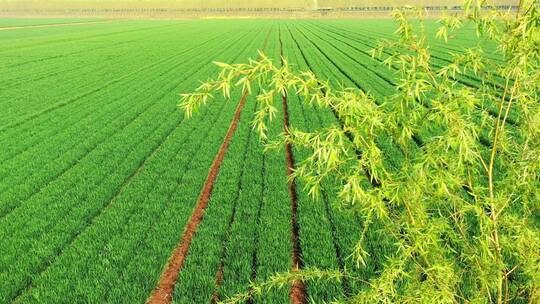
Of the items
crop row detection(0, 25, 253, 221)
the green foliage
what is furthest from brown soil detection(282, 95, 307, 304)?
crop row detection(0, 25, 253, 221)

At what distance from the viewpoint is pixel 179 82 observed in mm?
21922

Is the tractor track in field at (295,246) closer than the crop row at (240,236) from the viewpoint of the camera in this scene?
Yes

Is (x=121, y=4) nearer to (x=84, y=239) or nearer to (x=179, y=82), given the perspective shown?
(x=179, y=82)

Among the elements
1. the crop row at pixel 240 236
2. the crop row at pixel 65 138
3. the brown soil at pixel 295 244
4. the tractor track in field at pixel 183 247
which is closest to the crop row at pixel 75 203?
the tractor track in field at pixel 183 247

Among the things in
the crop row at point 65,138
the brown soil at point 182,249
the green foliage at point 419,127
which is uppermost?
the green foliage at point 419,127

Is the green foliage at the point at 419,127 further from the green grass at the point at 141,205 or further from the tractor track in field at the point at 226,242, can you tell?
the tractor track in field at the point at 226,242

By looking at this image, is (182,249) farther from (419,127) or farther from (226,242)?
(419,127)

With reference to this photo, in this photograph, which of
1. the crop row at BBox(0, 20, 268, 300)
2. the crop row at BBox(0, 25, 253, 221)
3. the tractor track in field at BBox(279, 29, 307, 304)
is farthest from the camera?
the crop row at BBox(0, 25, 253, 221)

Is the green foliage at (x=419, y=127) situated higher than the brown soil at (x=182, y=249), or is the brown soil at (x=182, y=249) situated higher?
the green foliage at (x=419, y=127)

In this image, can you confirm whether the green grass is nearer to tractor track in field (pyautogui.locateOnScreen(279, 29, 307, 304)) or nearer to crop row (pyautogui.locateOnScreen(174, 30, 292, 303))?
crop row (pyautogui.locateOnScreen(174, 30, 292, 303))

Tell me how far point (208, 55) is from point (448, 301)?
32776 millimetres

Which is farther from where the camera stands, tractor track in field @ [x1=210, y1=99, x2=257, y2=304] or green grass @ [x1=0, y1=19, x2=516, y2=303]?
green grass @ [x1=0, y1=19, x2=516, y2=303]

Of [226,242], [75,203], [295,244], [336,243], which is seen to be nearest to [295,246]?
[295,244]

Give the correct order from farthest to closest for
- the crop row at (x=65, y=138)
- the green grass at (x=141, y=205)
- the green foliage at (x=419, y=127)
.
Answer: the crop row at (x=65, y=138) < the green grass at (x=141, y=205) < the green foliage at (x=419, y=127)
